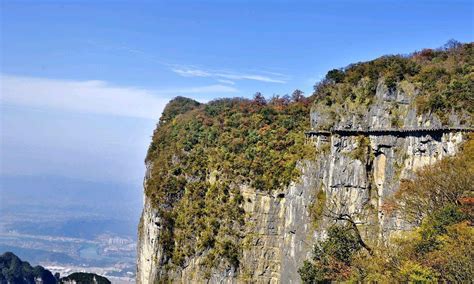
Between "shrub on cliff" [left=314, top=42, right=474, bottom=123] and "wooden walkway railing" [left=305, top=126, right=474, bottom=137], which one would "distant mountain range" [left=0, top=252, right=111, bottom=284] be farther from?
"shrub on cliff" [left=314, top=42, right=474, bottom=123]

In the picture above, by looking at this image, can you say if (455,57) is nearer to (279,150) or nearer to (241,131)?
(279,150)

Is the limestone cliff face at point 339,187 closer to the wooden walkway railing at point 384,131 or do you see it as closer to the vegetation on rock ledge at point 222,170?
the wooden walkway railing at point 384,131

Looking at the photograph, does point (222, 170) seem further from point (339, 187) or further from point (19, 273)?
point (19, 273)

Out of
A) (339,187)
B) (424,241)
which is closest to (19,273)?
(339,187)

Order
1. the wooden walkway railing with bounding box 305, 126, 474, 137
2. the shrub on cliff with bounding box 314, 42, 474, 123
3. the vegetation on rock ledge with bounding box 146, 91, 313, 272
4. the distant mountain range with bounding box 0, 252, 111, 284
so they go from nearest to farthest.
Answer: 1. the wooden walkway railing with bounding box 305, 126, 474, 137
2. the shrub on cliff with bounding box 314, 42, 474, 123
3. the vegetation on rock ledge with bounding box 146, 91, 313, 272
4. the distant mountain range with bounding box 0, 252, 111, 284

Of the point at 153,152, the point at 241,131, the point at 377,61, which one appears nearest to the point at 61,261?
the point at 153,152

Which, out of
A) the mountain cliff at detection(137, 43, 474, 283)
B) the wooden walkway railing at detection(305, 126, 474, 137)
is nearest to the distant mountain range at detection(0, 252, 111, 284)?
the mountain cliff at detection(137, 43, 474, 283)
